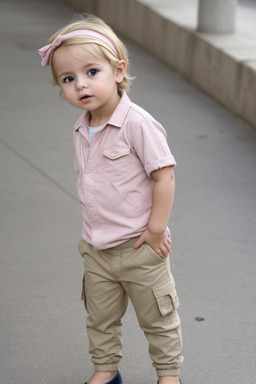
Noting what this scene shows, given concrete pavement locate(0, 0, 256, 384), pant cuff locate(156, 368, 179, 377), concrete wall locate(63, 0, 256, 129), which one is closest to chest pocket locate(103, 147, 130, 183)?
pant cuff locate(156, 368, 179, 377)

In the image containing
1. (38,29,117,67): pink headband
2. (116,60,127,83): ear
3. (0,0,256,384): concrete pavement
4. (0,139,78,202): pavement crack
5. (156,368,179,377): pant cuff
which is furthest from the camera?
(0,139,78,202): pavement crack

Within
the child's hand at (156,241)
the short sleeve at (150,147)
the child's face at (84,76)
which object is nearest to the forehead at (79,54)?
the child's face at (84,76)

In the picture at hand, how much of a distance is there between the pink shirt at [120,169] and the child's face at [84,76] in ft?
0.29

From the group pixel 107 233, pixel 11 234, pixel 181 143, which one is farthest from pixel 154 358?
pixel 181 143

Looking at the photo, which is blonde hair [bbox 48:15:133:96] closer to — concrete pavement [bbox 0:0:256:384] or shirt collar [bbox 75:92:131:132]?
shirt collar [bbox 75:92:131:132]

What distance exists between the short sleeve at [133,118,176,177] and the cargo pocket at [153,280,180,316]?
41cm

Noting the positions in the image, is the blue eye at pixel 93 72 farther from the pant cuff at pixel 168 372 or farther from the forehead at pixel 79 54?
the pant cuff at pixel 168 372

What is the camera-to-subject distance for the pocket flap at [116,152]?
2.61 metres

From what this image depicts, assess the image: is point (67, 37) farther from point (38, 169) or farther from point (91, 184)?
point (38, 169)

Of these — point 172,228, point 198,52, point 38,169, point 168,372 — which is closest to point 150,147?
point 168,372

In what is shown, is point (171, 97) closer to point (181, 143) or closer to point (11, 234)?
point (181, 143)

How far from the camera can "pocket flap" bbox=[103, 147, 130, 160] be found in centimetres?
261

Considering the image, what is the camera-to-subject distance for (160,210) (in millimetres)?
2643

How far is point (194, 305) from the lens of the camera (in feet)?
11.9
